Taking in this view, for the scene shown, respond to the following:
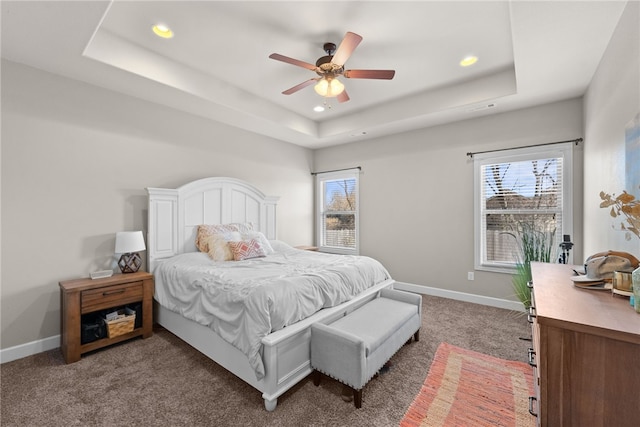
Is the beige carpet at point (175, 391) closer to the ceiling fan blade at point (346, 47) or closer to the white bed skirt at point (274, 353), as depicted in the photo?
the white bed skirt at point (274, 353)

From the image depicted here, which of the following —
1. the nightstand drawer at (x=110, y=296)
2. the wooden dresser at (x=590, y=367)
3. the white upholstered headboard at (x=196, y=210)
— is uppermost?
the white upholstered headboard at (x=196, y=210)

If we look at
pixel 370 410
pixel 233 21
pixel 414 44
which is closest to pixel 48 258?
pixel 233 21

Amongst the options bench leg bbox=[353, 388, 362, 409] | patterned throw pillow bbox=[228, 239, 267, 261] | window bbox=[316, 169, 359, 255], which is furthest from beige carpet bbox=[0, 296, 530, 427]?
window bbox=[316, 169, 359, 255]

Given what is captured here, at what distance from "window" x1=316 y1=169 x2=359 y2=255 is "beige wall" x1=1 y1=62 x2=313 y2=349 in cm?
262

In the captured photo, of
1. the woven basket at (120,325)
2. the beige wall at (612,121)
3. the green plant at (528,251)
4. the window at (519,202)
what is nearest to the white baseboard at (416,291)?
the green plant at (528,251)

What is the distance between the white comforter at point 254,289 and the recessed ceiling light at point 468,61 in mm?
2377

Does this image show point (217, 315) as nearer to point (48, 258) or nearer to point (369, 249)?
point (48, 258)

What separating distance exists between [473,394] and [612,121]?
2.17 m

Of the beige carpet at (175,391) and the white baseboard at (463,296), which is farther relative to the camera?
the white baseboard at (463,296)

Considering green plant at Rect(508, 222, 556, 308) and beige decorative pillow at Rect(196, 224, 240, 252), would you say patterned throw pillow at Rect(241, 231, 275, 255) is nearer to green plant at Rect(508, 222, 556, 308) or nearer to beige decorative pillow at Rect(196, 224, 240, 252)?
beige decorative pillow at Rect(196, 224, 240, 252)

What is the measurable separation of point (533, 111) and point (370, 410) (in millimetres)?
3866

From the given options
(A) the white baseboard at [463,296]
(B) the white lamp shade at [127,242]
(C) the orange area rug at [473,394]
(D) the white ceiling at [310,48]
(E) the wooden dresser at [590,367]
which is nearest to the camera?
(E) the wooden dresser at [590,367]

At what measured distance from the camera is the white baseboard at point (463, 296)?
358 centimetres

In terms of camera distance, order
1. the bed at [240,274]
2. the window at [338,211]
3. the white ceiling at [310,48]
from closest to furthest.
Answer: the bed at [240,274] < the white ceiling at [310,48] < the window at [338,211]
